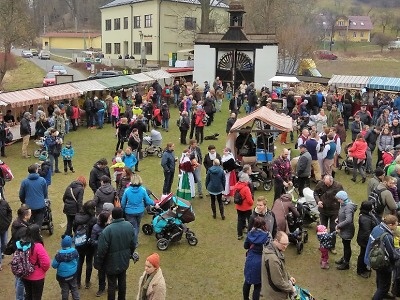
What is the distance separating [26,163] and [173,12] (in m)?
42.6

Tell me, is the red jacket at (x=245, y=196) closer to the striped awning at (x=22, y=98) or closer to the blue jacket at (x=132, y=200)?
the blue jacket at (x=132, y=200)

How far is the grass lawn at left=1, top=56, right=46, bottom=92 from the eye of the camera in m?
44.6

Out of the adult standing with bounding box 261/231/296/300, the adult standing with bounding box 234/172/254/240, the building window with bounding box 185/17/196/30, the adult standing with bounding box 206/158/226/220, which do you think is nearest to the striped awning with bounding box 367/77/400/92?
the adult standing with bounding box 206/158/226/220

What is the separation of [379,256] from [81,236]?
4.72 metres

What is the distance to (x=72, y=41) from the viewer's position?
88625mm

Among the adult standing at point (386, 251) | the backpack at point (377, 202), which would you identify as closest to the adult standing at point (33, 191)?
the adult standing at point (386, 251)

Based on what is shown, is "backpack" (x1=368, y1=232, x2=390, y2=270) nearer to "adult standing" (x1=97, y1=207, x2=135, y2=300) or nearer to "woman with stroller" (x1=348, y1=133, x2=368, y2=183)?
"adult standing" (x1=97, y1=207, x2=135, y2=300)

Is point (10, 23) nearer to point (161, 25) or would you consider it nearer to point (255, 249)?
point (161, 25)

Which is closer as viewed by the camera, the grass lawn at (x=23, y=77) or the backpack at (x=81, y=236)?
the backpack at (x=81, y=236)

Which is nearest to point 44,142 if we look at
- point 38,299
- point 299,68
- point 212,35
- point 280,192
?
point 280,192

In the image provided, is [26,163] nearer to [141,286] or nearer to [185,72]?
[141,286]

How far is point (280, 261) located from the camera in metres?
6.35

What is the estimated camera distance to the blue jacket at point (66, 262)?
704 cm

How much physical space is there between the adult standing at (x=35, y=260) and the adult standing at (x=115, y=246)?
2.57ft
